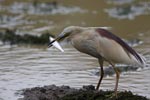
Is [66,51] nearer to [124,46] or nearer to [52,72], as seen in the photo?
[52,72]

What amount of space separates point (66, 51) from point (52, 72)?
8.04ft

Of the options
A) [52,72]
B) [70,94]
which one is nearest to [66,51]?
[52,72]

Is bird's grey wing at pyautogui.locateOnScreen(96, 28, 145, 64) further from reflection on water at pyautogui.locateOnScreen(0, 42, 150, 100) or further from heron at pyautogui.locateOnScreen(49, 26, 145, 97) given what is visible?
reflection on water at pyautogui.locateOnScreen(0, 42, 150, 100)

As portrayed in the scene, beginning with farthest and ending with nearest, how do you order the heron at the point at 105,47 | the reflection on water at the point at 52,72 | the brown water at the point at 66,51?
the brown water at the point at 66,51
the reflection on water at the point at 52,72
the heron at the point at 105,47

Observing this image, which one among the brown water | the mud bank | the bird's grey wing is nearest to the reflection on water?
the brown water

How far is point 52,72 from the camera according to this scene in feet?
35.6

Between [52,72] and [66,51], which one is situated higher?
[66,51]

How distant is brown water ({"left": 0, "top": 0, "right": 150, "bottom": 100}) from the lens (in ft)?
Answer: 32.4

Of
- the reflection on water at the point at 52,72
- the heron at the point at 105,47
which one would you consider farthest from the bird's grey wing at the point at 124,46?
the reflection on water at the point at 52,72

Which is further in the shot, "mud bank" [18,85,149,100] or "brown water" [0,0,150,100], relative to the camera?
"brown water" [0,0,150,100]

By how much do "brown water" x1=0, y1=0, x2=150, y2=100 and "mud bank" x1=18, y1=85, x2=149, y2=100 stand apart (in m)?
0.46

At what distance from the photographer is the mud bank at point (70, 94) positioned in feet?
24.6

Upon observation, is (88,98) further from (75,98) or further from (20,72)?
(20,72)

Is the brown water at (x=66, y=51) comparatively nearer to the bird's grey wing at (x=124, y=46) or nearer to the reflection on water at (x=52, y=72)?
the reflection on water at (x=52, y=72)
